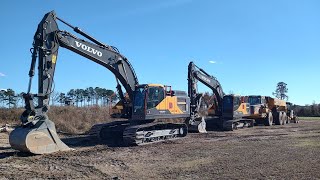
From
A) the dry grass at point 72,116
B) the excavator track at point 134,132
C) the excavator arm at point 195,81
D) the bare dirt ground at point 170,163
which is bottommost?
the bare dirt ground at point 170,163

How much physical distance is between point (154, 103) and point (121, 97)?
1773mm

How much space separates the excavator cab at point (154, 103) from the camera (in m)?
17.6

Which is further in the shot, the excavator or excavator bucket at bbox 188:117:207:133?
the excavator

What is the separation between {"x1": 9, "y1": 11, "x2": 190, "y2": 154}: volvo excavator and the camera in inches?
512

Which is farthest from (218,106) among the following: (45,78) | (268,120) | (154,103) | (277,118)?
(45,78)

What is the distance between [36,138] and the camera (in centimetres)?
1271

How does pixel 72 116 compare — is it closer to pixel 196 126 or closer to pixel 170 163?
pixel 196 126

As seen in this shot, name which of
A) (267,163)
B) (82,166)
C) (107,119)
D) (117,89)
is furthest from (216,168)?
(107,119)

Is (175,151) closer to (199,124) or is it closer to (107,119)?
(199,124)

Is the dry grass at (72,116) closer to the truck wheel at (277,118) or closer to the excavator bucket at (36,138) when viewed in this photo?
the excavator bucket at (36,138)

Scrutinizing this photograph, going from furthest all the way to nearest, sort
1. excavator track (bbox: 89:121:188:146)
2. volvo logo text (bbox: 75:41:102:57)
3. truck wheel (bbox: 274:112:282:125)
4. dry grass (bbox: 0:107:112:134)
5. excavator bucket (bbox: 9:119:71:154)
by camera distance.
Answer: truck wheel (bbox: 274:112:282:125), dry grass (bbox: 0:107:112:134), excavator track (bbox: 89:121:188:146), volvo logo text (bbox: 75:41:102:57), excavator bucket (bbox: 9:119:71:154)

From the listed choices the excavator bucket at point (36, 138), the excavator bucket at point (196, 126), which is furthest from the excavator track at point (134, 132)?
the excavator bucket at point (36, 138)

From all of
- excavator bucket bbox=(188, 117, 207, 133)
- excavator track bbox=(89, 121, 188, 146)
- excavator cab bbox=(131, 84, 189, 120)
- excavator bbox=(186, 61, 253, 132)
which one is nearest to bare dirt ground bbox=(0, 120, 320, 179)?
excavator track bbox=(89, 121, 188, 146)

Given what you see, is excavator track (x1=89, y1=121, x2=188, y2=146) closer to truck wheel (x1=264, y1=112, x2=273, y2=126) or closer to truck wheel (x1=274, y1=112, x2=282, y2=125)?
truck wheel (x1=264, y1=112, x2=273, y2=126)
